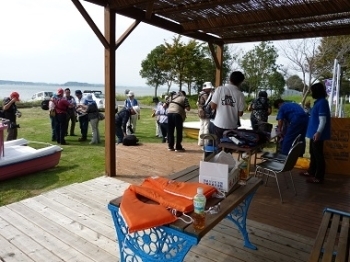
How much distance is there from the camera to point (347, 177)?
437cm

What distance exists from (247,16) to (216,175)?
3237 millimetres

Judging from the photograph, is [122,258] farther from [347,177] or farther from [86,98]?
[86,98]

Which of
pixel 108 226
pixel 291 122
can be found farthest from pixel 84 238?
pixel 291 122

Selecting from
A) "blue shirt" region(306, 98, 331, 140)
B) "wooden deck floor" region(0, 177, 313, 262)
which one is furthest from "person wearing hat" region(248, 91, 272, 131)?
"wooden deck floor" region(0, 177, 313, 262)

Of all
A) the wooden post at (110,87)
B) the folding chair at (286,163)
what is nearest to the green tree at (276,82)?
the folding chair at (286,163)

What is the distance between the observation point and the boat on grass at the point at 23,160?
4.32 metres

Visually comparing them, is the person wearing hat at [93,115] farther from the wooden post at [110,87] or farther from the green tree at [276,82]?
the green tree at [276,82]

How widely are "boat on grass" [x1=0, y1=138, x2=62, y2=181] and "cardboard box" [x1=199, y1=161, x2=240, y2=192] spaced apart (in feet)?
12.0

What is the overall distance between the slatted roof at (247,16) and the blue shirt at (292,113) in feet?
4.22

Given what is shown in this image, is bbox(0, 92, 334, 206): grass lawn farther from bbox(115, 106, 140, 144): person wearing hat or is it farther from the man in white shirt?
the man in white shirt

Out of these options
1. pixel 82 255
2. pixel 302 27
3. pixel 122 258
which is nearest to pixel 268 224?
pixel 122 258

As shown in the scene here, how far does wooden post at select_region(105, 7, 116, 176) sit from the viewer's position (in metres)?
3.67

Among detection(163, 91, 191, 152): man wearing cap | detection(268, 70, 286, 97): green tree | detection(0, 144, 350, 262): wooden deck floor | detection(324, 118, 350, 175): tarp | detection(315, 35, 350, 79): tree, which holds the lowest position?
detection(0, 144, 350, 262): wooden deck floor

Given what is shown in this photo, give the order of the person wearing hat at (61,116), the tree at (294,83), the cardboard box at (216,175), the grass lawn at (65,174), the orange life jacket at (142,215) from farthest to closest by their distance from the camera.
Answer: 1. the tree at (294,83)
2. the person wearing hat at (61,116)
3. the grass lawn at (65,174)
4. the cardboard box at (216,175)
5. the orange life jacket at (142,215)
